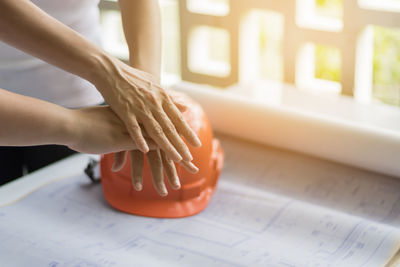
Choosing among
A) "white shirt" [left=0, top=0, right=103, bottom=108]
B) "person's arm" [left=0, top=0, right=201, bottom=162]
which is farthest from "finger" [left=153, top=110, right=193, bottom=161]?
"white shirt" [left=0, top=0, right=103, bottom=108]

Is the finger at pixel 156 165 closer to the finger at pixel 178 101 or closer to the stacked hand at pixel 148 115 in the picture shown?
the stacked hand at pixel 148 115

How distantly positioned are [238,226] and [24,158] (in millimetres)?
615

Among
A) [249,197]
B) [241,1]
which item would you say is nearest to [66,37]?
[249,197]

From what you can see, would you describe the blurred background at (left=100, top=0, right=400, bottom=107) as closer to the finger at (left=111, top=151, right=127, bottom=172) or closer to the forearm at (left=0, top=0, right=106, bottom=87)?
the finger at (left=111, top=151, right=127, bottom=172)

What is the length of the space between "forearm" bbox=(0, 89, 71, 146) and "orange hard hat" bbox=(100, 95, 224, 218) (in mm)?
370

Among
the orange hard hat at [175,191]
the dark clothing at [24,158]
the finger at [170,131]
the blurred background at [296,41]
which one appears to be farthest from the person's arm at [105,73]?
the blurred background at [296,41]

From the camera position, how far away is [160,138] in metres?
1.06

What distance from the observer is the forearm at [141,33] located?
50.6 inches

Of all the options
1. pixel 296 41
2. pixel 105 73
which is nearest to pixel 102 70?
pixel 105 73

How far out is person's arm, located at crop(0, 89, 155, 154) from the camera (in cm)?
93

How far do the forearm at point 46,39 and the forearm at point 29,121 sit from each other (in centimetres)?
9

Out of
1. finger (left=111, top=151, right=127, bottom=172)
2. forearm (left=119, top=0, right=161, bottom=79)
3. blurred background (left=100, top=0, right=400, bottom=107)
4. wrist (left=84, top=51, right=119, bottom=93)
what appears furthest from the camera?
blurred background (left=100, top=0, right=400, bottom=107)

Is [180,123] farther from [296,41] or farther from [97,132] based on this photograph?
[296,41]

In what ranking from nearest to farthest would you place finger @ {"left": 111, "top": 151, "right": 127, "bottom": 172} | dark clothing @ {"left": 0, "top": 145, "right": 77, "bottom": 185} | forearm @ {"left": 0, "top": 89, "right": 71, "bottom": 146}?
forearm @ {"left": 0, "top": 89, "right": 71, "bottom": 146}, finger @ {"left": 111, "top": 151, "right": 127, "bottom": 172}, dark clothing @ {"left": 0, "top": 145, "right": 77, "bottom": 185}
